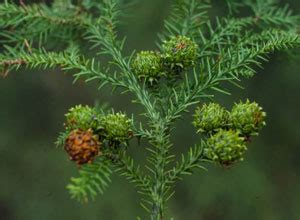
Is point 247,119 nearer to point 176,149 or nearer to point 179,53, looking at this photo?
point 179,53

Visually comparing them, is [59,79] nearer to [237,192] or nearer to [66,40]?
[66,40]

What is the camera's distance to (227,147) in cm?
110

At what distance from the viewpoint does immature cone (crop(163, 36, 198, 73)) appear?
125 cm

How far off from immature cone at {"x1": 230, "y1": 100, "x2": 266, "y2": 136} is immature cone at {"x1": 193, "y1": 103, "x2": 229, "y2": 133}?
0.02m

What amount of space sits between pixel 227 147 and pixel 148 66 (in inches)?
11.1

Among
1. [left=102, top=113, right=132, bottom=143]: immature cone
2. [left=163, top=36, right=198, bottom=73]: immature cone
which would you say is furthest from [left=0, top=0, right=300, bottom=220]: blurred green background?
[left=102, top=113, right=132, bottom=143]: immature cone

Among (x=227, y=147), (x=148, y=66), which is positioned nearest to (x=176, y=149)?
(x=148, y=66)

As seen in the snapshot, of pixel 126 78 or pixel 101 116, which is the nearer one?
pixel 101 116

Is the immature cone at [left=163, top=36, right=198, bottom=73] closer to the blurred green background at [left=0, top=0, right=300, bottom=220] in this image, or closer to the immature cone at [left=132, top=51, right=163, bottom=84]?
the immature cone at [left=132, top=51, right=163, bottom=84]

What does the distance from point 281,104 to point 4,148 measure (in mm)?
1102

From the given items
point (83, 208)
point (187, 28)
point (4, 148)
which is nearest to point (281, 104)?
point (187, 28)

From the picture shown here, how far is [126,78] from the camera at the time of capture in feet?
4.32

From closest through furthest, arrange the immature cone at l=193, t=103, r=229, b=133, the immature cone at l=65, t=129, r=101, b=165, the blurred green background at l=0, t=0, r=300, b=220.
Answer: the immature cone at l=65, t=129, r=101, b=165 → the immature cone at l=193, t=103, r=229, b=133 → the blurred green background at l=0, t=0, r=300, b=220

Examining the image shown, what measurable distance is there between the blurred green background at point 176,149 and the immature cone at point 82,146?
96 centimetres
